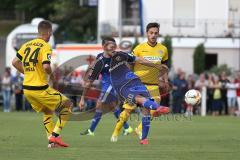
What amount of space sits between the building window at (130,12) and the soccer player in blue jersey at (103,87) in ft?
83.5

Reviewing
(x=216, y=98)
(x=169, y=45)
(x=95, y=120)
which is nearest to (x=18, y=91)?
(x=216, y=98)

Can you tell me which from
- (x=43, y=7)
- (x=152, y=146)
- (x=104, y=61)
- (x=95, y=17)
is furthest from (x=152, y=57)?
(x=43, y=7)

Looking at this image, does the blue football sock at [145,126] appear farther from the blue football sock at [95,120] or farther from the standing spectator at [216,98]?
the standing spectator at [216,98]

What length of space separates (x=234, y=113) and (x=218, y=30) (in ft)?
43.5

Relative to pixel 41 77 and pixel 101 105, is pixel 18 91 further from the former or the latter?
pixel 41 77

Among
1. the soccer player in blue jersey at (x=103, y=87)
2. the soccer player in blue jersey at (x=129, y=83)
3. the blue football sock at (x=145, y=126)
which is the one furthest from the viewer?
the soccer player in blue jersey at (x=103, y=87)

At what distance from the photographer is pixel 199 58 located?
4150 centimetres

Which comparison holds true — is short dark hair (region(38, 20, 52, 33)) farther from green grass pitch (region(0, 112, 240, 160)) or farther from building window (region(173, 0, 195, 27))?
building window (region(173, 0, 195, 27))

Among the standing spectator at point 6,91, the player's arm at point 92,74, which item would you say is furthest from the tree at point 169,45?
the player's arm at point 92,74

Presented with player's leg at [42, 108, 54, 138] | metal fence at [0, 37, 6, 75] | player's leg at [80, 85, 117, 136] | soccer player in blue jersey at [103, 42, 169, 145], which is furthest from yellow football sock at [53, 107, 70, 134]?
metal fence at [0, 37, 6, 75]

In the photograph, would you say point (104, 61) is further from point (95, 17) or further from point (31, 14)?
point (31, 14)

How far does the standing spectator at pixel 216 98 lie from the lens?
31.8 meters

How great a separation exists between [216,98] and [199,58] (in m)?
9.87

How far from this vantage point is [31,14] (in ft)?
216
